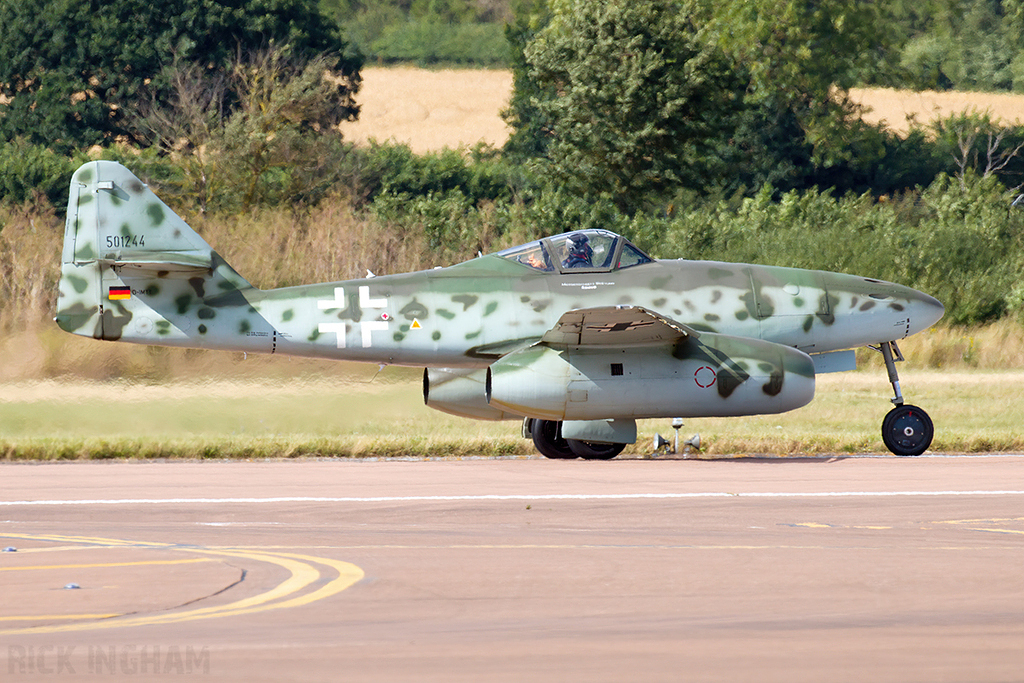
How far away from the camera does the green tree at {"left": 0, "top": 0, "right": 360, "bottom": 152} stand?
174 ft

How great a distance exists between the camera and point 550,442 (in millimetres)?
16078

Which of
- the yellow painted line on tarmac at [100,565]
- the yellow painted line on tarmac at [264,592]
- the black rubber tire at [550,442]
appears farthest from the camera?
the black rubber tire at [550,442]

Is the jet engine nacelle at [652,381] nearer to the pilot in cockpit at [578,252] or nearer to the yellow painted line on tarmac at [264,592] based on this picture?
the pilot in cockpit at [578,252]

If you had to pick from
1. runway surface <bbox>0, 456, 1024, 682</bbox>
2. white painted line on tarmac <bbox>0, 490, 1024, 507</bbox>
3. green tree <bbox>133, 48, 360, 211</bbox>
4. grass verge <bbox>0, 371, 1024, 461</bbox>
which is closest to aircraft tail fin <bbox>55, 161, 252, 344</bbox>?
grass verge <bbox>0, 371, 1024, 461</bbox>

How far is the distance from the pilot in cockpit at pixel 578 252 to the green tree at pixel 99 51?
3937 cm

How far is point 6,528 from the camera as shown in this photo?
33.0 feet

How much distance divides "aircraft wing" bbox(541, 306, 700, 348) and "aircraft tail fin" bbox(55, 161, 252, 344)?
414 cm

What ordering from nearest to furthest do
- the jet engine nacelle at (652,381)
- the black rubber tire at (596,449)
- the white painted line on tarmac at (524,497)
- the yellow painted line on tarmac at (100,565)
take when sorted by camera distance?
the yellow painted line on tarmac at (100,565)
the white painted line on tarmac at (524,497)
the jet engine nacelle at (652,381)
the black rubber tire at (596,449)

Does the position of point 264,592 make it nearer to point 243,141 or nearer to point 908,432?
point 908,432

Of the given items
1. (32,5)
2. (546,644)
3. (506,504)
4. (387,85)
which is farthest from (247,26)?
(546,644)

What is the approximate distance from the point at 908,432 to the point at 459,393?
17.6 ft

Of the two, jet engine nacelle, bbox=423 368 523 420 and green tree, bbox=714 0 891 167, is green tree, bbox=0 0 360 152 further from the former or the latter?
jet engine nacelle, bbox=423 368 523 420

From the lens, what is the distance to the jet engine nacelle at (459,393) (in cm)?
1619

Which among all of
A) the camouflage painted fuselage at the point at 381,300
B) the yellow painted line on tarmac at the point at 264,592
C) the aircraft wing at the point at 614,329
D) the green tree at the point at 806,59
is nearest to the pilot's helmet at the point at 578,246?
the camouflage painted fuselage at the point at 381,300
